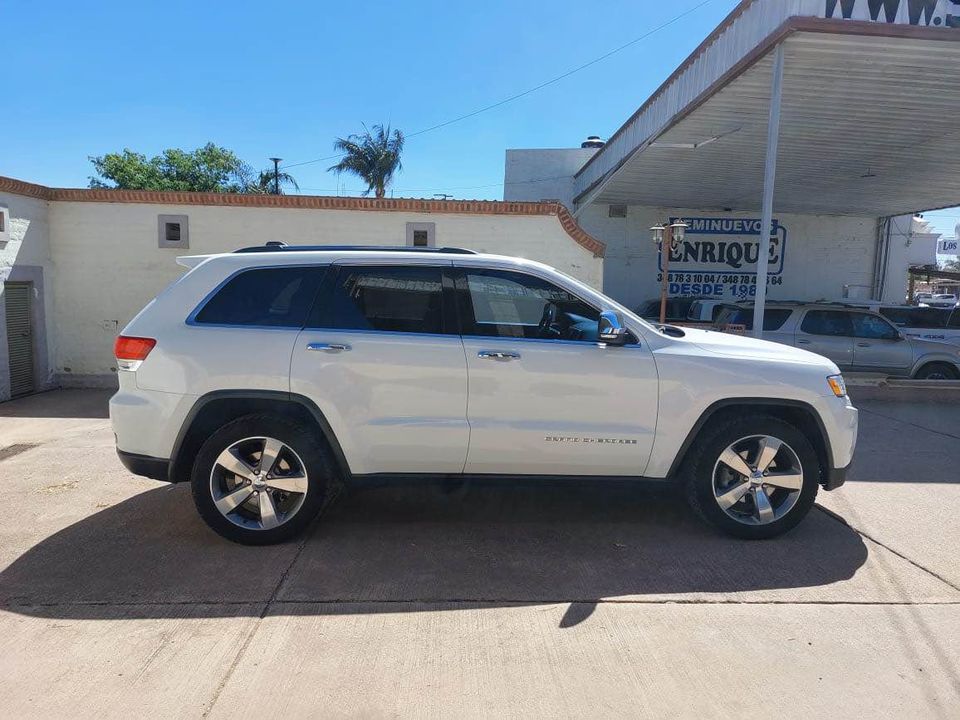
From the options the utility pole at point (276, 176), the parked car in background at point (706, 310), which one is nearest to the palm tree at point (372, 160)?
the utility pole at point (276, 176)

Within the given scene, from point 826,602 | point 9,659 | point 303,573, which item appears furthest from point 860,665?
point 9,659

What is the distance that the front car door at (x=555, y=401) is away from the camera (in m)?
4.03

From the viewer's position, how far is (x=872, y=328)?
35.1 ft

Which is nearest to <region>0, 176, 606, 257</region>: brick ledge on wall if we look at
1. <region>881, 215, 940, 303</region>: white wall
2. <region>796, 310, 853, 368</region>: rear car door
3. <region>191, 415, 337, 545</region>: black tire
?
<region>796, 310, 853, 368</region>: rear car door

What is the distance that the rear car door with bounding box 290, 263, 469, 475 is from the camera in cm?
398

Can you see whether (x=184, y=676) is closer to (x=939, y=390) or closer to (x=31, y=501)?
(x=31, y=501)

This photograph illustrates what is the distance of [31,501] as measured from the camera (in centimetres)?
495

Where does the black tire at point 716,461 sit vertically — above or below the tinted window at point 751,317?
below

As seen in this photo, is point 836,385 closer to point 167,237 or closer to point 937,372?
point 937,372

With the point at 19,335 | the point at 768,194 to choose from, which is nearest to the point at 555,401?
the point at 768,194

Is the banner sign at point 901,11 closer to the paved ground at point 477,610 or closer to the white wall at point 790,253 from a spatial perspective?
the paved ground at point 477,610

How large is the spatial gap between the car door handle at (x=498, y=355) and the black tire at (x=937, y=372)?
9.54m

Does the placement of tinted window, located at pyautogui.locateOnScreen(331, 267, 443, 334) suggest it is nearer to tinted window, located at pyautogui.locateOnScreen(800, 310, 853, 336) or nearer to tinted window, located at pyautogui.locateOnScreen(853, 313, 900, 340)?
tinted window, located at pyautogui.locateOnScreen(800, 310, 853, 336)

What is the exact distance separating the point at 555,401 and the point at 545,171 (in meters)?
18.7
